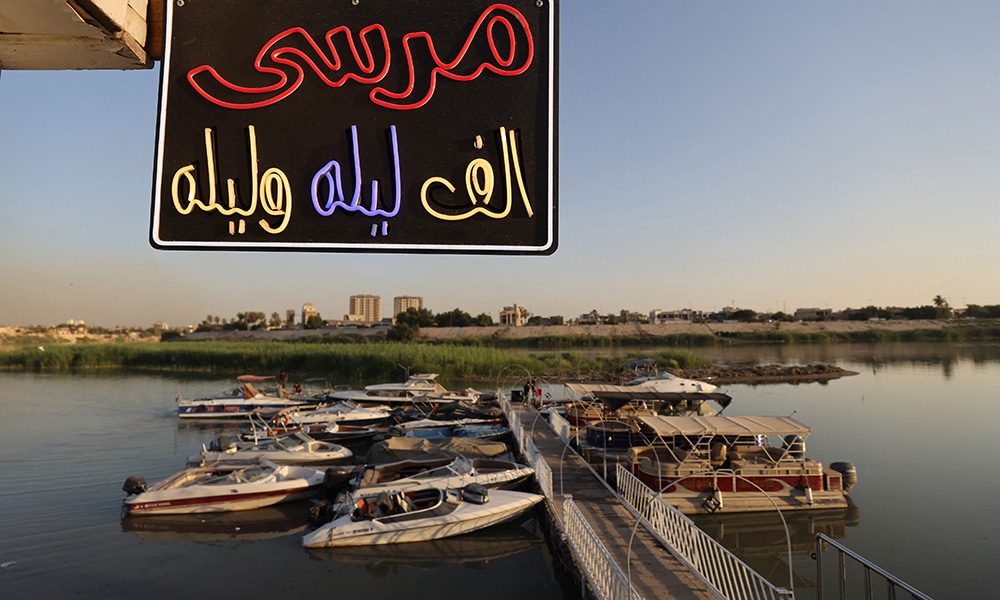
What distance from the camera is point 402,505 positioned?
13.6 metres

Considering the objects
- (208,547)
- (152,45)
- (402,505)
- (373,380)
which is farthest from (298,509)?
(373,380)

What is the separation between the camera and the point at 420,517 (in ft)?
44.5

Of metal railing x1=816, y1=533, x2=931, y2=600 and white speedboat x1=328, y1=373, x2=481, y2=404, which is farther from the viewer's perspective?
white speedboat x1=328, y1=373, x2=481, y2=404

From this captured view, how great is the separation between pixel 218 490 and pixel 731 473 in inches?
578

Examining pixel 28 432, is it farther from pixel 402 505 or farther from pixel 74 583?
pixel 402 505

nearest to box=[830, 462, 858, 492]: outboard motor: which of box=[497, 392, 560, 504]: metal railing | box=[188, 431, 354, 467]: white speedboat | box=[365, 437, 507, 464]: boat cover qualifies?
box=[497, 392, 560, 504]: metal railing

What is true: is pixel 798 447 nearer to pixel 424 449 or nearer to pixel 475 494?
pixel 475 494

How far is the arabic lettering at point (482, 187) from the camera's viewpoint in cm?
195

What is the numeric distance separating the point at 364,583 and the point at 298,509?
17.9 ft

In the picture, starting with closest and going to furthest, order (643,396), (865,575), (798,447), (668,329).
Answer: (865,575) < (798,447) < (643,396) < (668,329)

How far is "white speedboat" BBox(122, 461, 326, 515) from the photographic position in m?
15.3

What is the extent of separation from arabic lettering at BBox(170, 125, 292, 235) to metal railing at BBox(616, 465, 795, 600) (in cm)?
721

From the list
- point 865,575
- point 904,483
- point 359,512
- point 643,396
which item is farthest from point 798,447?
point 359,512

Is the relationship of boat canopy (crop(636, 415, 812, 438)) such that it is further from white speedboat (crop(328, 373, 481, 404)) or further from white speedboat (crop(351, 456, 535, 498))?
white speedboat (crop(328, 373, 481, 404))
